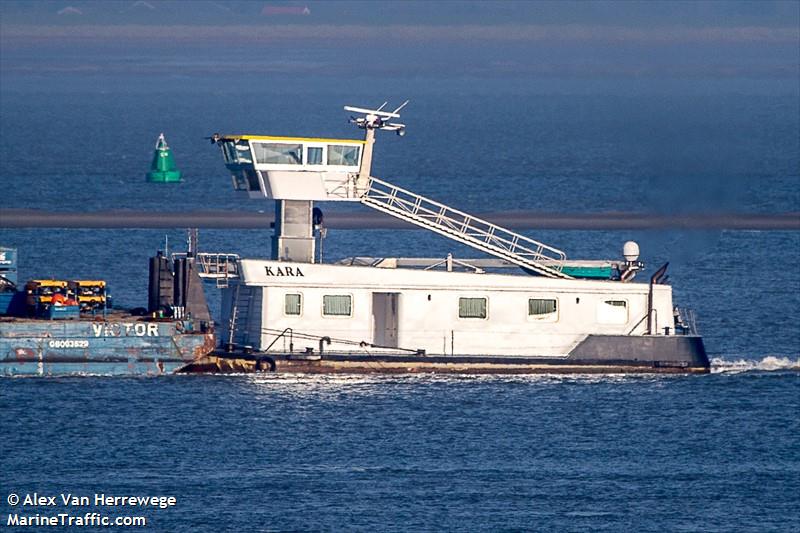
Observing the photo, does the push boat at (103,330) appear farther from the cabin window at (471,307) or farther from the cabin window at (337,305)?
the cabin window at (471,307)

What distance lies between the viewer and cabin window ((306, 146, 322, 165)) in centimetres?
6781

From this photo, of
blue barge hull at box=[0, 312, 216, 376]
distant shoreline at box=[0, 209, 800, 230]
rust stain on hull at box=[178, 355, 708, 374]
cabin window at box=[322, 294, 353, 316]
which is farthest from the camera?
distant shoreline at box=[0, 209, 800, 230]

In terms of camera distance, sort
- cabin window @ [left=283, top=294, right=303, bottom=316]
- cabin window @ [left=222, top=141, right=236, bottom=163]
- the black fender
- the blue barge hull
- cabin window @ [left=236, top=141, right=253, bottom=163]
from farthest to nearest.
A: cabin window @ [left=222, top=141, right=236, bottom=163] < cabin window @ [left=236, top=141, right=253, bottom=163] < cabin window @ [left=283, top=294, right=303, bottom=316] < the black fender < the blue barge hull

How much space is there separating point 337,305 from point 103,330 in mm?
8322

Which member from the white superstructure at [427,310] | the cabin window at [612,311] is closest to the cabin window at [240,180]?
the white superstructure at [427,310]

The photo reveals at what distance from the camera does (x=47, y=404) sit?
63031 mm

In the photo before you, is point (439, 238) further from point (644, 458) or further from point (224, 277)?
point (644, 458)

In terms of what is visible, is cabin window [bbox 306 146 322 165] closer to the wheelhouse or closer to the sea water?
→ the wheelhouse

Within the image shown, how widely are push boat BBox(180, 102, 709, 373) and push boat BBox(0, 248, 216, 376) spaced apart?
2.86 ft

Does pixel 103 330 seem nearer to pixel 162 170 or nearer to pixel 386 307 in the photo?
pixel 386 307

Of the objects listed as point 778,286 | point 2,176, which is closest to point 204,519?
point 778,286

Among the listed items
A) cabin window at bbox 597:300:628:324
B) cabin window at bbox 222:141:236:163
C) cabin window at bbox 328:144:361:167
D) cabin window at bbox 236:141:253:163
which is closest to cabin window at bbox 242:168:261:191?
cabin window at bbox 236:141:253:163

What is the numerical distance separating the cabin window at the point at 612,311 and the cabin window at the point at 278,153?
1206cm

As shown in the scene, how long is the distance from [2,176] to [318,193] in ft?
293
